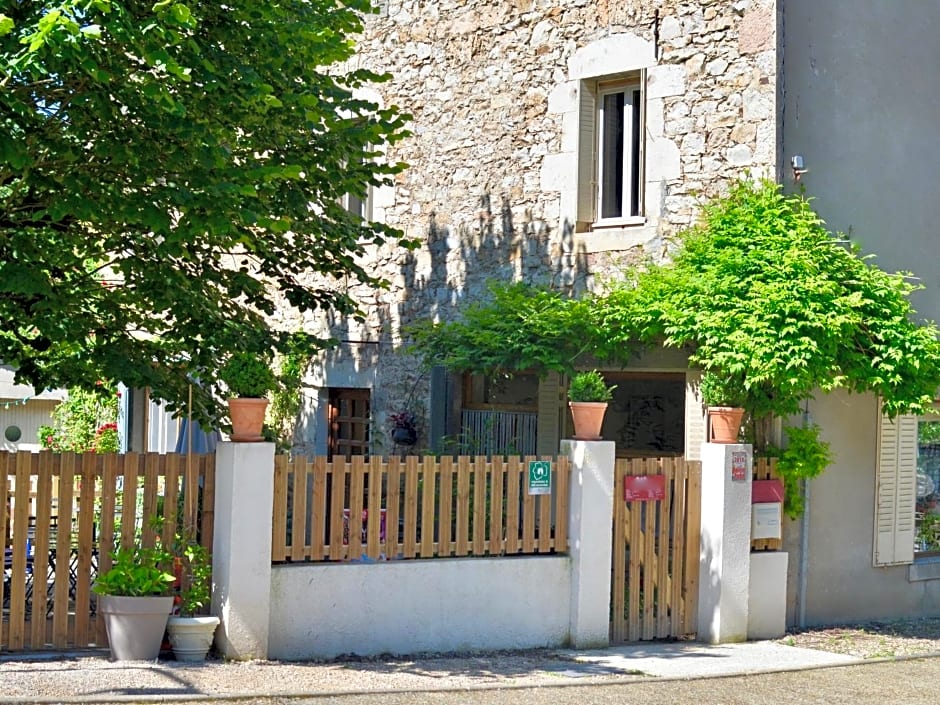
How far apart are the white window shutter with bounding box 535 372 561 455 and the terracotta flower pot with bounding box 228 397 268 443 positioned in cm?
419

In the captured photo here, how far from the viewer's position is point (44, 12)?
830 centimetres

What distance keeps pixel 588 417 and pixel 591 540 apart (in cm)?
94

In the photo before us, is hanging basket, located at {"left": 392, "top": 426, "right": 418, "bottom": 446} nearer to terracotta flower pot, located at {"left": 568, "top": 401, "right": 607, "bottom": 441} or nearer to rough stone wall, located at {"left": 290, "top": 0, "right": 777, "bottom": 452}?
rough stone wall, located at {"left": 290, "top": 0, "right": 777, "bottom": 452}

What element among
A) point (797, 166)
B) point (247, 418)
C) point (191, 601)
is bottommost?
point (191, 601)

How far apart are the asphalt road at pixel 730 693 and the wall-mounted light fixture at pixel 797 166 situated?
408 cm

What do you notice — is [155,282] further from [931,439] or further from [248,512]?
[931,439]

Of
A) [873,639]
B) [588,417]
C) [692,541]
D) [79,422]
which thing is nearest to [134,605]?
[588,417]

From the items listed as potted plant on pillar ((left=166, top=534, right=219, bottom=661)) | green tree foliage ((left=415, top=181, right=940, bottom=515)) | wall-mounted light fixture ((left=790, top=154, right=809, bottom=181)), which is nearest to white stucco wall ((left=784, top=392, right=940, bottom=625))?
green tree foliage ((left=415, top=181, right=940, bottom=515))

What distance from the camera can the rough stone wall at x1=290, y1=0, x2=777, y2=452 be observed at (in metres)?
11.4

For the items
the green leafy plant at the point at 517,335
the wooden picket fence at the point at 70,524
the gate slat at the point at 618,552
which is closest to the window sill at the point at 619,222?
the green leafy plant at the point at 517,335

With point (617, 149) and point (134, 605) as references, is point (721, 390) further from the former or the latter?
point (134, 605)

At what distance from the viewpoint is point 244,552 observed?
8859mm

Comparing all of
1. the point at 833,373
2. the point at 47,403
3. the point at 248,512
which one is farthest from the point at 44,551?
A: the point at 47,403

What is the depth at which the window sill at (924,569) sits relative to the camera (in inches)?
480
